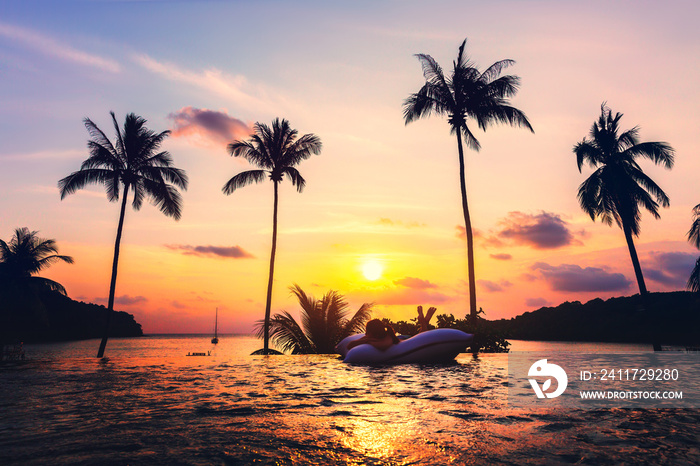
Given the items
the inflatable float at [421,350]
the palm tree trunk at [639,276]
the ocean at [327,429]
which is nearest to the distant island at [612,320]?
the palm tree trunk at [639,276]

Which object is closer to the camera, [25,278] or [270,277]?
[270,277]

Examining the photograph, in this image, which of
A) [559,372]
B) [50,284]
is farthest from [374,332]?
[50,284]

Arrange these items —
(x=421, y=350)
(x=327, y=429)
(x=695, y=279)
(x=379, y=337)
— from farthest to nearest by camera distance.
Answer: (x=695, y=279) < (x=379, y=337) < (x=421, y=350) < (x=327, y=429)

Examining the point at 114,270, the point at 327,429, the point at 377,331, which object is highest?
the point at 114,270

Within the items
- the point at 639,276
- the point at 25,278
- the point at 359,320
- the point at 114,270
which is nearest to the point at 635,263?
the point at 639,276

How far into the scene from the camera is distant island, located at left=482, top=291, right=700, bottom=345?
5069 centimetres

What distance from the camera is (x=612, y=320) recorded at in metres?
64.4

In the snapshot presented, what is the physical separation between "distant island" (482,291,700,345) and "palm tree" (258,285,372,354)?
3870 cm

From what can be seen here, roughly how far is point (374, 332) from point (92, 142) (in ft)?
59.1

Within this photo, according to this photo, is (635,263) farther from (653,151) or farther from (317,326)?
(317,326)

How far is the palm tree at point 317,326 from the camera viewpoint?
1939 centimetres

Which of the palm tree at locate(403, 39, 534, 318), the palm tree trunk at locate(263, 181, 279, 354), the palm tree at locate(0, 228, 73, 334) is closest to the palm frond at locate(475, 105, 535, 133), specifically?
the palm tree at locate(403, 39, 534, 318)

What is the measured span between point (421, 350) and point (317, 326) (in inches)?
336

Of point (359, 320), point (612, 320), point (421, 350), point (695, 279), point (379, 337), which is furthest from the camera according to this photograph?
point (612, 320)
